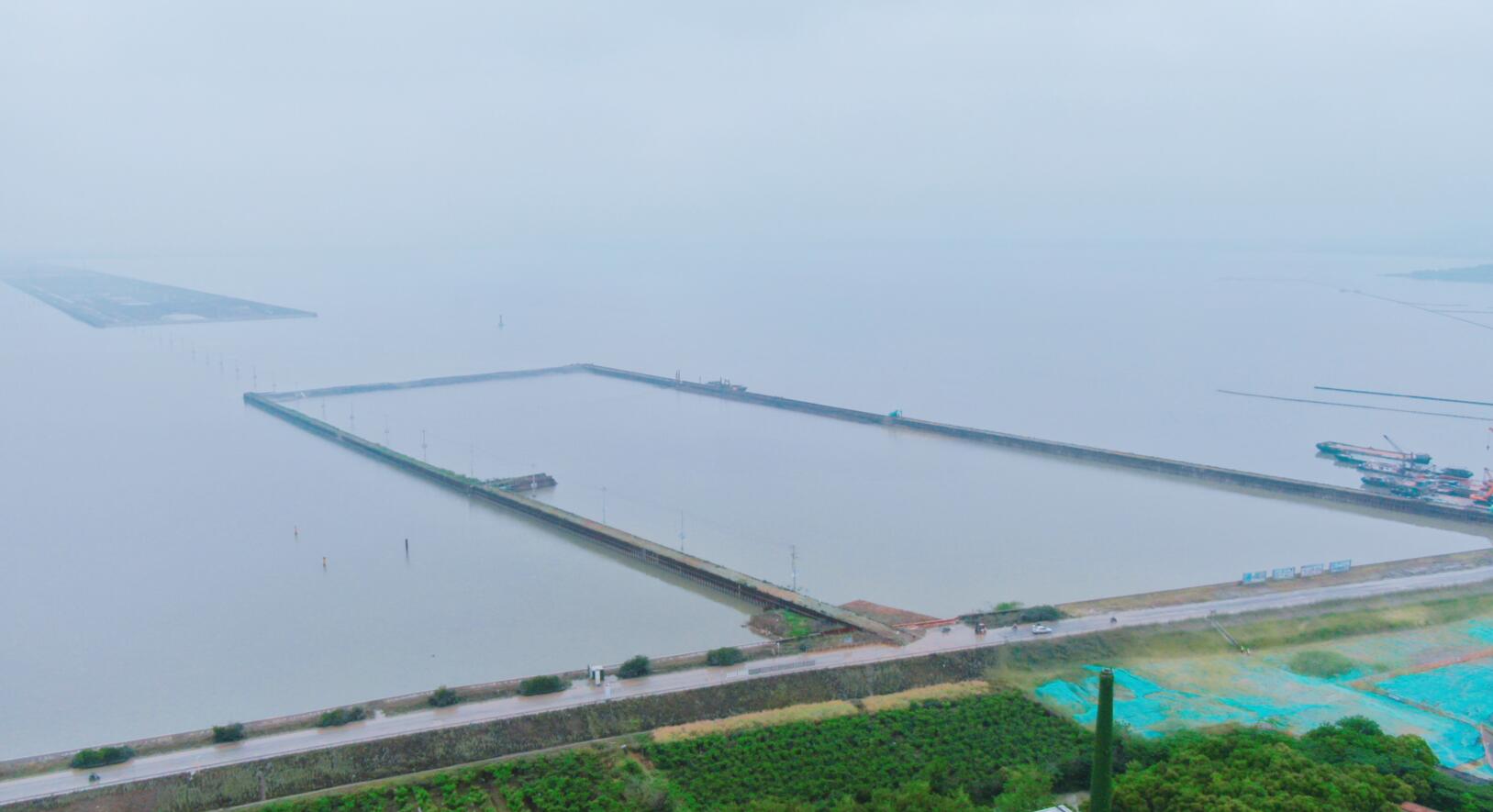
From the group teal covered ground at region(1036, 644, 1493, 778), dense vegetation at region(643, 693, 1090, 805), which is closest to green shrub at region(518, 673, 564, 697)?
dense vegetation at region(643, 693, 1090, 805)

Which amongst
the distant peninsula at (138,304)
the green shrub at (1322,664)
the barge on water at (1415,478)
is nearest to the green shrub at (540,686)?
the green shrub at (1322,664)

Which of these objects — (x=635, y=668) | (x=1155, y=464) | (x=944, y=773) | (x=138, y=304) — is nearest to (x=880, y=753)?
(x=944, y=773)

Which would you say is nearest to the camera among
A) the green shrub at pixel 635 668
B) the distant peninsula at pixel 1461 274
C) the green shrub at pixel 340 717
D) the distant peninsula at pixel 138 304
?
the green shrub at pixel 340 717

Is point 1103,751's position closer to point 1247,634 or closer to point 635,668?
point 635,668

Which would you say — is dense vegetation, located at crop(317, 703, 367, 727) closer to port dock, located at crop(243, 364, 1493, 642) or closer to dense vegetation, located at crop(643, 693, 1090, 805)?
dense vegetation, located at crop(643, 693, 1090, 805)

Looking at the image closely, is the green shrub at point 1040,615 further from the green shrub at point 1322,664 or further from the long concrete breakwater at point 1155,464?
the long concrete breakwater at point 1155,464

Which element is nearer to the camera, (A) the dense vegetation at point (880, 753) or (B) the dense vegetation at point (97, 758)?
(A) the dense vegetation at point (880, 753)
